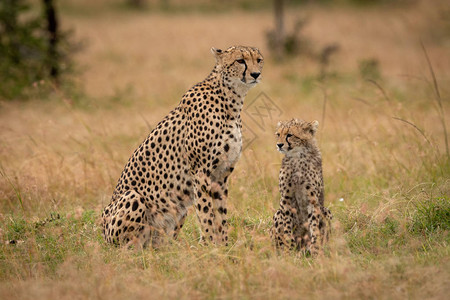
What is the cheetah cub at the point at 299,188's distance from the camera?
3.99 metres

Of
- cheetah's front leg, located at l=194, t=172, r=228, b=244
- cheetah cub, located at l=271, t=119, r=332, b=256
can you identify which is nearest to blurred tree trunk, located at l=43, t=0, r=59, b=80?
cheetah's front leg, located at l=194, t=172, r=228, b=244

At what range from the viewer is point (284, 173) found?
410 cm

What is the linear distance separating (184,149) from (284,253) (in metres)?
1.06

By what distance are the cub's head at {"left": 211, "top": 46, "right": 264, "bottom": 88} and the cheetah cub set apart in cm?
47

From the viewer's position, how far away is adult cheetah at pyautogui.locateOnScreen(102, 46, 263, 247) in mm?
3951

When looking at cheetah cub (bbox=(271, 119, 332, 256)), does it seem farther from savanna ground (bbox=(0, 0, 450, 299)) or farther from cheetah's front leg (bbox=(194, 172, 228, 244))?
cheetah's front leg (bbox=(194, 172, 228, 244))

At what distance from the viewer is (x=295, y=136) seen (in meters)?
4.11

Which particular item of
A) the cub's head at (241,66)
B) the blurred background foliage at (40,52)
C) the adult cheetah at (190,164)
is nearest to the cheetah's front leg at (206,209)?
the adult cheetah at (190,164)

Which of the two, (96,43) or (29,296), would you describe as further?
(96,43)

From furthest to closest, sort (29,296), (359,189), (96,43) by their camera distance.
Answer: (96,43), (359,189), (29,296)

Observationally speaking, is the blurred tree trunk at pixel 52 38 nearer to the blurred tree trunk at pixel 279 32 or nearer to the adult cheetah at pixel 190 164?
the blurred tree trunk at pixel 279 32

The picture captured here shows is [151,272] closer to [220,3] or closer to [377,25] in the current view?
[377,25]

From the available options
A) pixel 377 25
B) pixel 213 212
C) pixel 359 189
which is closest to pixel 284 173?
pixel 213 212

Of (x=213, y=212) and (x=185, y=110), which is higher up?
(x=185, y=110)
